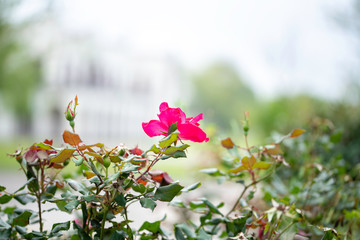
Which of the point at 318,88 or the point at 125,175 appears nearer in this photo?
the point at 125,175

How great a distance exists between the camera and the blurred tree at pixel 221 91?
101 feet

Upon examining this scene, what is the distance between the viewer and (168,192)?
0.40 meters

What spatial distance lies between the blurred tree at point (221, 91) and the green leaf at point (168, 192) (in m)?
30.0

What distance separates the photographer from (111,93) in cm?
1806

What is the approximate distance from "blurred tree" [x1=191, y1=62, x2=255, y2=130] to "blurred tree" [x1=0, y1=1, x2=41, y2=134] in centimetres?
2075

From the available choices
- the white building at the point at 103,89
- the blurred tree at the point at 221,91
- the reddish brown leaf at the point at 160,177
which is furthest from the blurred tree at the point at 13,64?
the blurred tree at the point at 221,91

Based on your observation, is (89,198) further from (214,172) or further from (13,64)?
(13,64)

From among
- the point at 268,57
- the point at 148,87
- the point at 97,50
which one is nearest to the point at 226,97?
the point at 148,87

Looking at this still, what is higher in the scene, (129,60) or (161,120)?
(129,60)

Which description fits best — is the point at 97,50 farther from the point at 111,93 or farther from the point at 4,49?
the point at 4,49

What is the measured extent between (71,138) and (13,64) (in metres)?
8.77

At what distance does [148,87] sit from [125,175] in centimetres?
1824

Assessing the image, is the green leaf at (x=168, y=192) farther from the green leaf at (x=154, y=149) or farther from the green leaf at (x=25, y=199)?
the green leaf at (x=25, y=199)

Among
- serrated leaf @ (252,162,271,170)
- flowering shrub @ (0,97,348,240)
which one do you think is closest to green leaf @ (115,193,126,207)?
flowering shrub @ (0,97,348,240)
